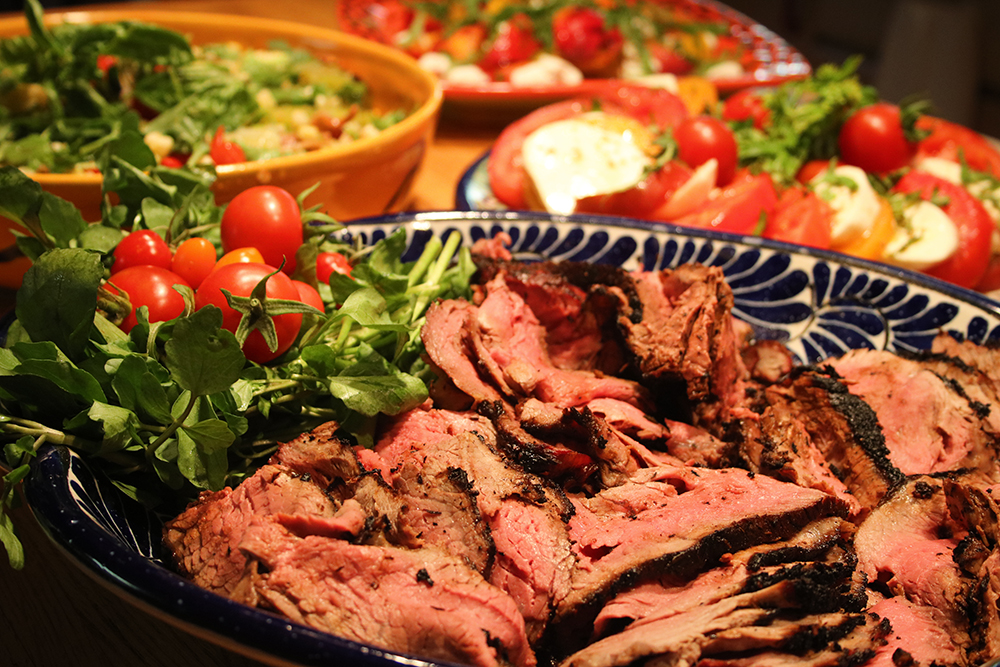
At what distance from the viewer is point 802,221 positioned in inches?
123

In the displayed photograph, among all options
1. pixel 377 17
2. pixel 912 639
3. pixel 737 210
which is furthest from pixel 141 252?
pixel 377 17

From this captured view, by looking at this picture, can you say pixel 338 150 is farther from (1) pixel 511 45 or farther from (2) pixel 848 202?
(1) pixel 511 45

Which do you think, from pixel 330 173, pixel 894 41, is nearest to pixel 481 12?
pixel 330 173

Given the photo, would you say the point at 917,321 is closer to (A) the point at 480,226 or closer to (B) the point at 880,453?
(B) the point at 880,453

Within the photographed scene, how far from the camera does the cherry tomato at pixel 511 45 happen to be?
5387 mm

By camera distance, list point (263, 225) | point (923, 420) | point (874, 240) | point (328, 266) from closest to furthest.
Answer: point (923, 420) < point (263, 225) < point (328, 266) < point (874, 240)

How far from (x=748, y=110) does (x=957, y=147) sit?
123cm

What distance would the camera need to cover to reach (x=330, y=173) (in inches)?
115

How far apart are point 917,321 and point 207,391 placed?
2.26 metres

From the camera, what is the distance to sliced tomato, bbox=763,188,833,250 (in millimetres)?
3084

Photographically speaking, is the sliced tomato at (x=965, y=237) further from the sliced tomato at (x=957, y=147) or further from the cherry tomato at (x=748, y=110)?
the cherry tomato at (x=748, y=110)

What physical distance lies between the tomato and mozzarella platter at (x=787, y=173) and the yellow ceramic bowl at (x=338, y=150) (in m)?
0.54

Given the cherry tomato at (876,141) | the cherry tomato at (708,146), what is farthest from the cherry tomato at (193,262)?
the cherry tomato at (876,141)

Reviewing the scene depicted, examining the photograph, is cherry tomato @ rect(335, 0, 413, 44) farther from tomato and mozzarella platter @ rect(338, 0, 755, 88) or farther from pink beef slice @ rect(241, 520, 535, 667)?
pink beef slice @ rect(241, 520, 535, 667)
